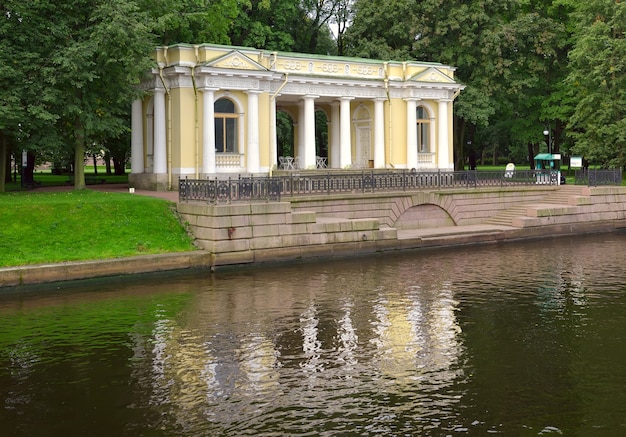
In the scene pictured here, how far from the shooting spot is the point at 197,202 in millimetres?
25953

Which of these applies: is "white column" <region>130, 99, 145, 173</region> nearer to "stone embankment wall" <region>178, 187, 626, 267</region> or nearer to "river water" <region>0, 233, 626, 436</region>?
"stone embankment wall" <region>178, 187, 626, 267</region>

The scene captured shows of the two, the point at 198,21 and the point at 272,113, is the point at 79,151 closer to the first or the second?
the point at 272,113

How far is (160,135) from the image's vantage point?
3388 cm

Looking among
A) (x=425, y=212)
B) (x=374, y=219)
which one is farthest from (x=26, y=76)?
(x=425, y=212)

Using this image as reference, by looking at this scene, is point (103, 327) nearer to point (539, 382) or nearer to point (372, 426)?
point (372, 426)

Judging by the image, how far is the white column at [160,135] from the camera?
33.8 metres

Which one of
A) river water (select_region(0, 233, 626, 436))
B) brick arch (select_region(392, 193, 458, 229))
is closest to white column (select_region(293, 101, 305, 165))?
brick arch (select_region(392, 193, 458, 229))

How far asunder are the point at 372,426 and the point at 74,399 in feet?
14.9

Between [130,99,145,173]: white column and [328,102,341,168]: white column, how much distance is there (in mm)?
11090

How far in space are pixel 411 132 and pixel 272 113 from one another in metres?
9.00

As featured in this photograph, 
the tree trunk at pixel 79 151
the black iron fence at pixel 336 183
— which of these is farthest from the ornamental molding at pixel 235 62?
the tree trunk at pixel 79 151

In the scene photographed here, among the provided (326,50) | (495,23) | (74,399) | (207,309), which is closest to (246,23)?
(326,50)

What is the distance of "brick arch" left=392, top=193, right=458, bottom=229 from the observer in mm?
31547

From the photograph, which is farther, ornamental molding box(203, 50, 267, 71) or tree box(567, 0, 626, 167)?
tree box(567, 0, 626, 167)
